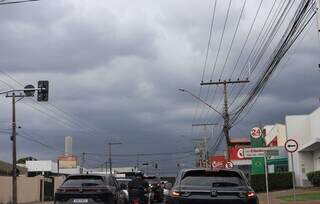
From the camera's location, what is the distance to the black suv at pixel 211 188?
1286cm

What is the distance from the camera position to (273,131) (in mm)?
68438

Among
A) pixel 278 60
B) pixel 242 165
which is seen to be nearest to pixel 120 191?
pixel 278 60

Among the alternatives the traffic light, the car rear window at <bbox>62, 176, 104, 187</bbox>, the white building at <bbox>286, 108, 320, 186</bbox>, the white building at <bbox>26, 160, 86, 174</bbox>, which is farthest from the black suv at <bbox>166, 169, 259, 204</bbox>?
the white building at <bbox>26, 160, 86, 174</bbox>

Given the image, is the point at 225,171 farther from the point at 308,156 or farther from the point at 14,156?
the point at 308,156

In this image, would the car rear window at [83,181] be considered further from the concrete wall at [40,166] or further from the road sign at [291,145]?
the concrete wall at [40,166]

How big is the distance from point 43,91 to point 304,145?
1034 inches

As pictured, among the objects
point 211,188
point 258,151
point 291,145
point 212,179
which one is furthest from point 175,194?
point 258,151

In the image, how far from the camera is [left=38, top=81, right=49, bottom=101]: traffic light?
3262 cm

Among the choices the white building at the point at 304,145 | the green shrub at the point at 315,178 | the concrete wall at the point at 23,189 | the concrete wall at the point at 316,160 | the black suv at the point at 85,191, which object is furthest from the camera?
the white building at the point at 304,145

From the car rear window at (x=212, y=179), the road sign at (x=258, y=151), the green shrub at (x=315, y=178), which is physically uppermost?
the road sign at (x=258, y=151)

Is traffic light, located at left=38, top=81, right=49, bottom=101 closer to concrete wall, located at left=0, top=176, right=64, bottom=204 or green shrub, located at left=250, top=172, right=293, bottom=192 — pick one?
concrete wall, located at left=0, top=176, right=64, bottom=204

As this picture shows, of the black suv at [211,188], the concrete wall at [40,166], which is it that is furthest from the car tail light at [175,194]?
the concrete wall at [40,166]

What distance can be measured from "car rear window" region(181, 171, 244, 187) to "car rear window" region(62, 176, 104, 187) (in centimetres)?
614

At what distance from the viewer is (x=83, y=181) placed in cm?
1927
